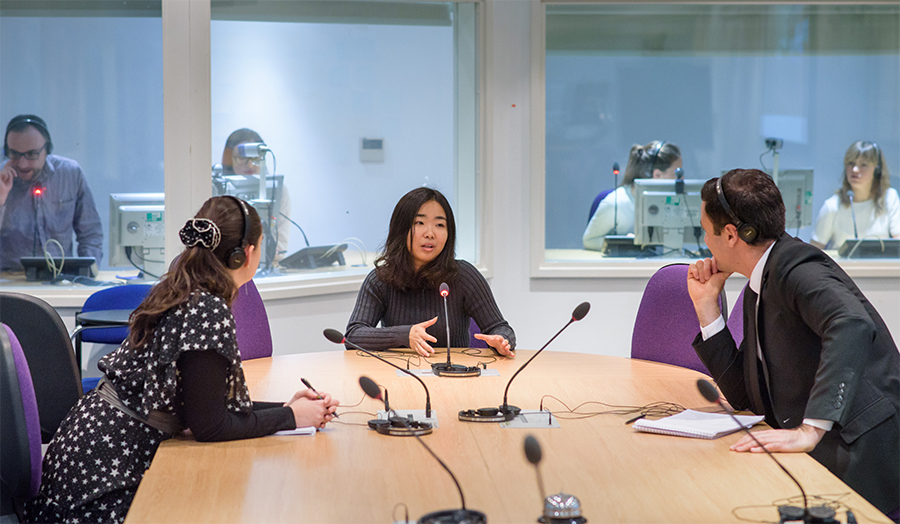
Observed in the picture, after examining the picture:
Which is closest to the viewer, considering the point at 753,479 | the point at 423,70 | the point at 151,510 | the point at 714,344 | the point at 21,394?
the point at 151,510

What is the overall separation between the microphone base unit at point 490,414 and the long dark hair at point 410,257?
3.47 ft

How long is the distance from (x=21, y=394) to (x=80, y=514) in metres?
0.42

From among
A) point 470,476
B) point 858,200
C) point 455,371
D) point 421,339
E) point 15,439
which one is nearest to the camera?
point 470,476

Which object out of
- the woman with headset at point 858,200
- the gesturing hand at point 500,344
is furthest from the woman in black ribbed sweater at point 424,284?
the woman with headset at point 858,200

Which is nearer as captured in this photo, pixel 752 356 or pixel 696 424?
pixel 696 424

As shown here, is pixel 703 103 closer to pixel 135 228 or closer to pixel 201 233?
pixel 135 228

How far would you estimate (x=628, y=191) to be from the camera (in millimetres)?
4988

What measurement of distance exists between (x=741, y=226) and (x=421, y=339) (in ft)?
3.74

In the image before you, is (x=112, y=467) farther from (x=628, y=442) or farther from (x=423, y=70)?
(x=423, y=70)

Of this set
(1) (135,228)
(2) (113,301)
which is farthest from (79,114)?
(2) (113,301)

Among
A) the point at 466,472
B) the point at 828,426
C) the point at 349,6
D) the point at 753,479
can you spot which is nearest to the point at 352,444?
the point at 466,472

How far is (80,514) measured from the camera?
1674 millimetres

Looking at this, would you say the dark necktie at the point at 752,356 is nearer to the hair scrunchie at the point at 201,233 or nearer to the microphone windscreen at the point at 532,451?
the microphone windscreen at the point at 532,451

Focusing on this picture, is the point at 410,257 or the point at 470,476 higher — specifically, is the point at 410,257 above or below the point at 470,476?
above
